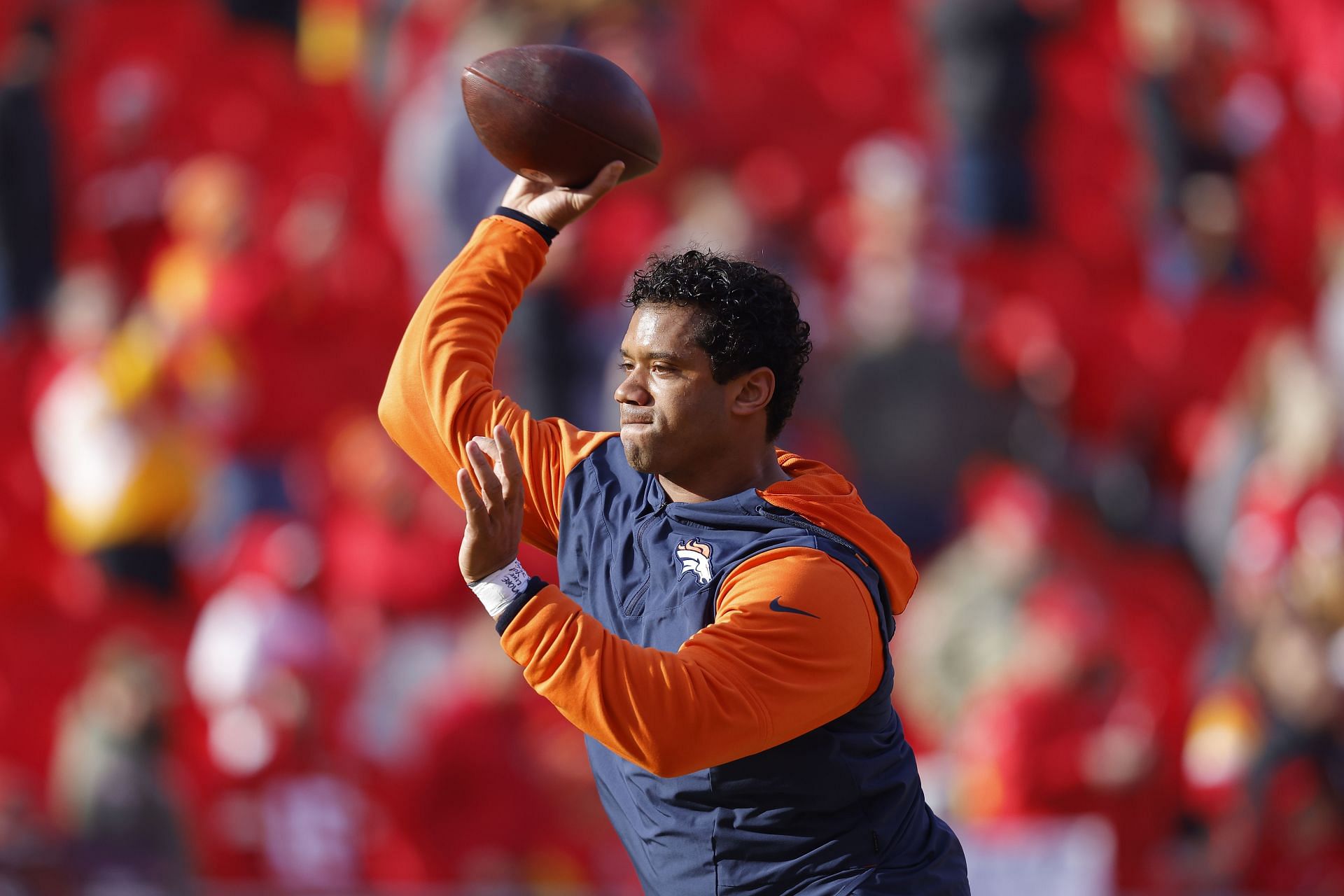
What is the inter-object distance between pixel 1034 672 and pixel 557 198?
139 inches

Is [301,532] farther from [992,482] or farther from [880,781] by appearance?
Answer: [880,781]

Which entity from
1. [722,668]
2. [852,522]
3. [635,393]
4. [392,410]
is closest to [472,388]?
[392,410]

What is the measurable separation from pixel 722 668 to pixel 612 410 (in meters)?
4.49

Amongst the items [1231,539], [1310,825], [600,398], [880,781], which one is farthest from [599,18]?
[880,781]

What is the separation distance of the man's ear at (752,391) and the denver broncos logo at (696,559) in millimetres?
195

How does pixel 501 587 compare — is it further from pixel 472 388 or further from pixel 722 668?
pixel 472 388

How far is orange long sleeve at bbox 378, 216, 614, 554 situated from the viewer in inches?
111

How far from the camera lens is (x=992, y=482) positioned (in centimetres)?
700

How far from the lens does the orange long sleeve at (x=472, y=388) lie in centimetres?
283

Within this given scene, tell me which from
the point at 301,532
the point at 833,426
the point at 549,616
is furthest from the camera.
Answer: the point at 833,426

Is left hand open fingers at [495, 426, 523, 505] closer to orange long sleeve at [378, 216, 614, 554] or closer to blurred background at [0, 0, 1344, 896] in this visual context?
orange long sleeve at [378, 216, 614, 554]

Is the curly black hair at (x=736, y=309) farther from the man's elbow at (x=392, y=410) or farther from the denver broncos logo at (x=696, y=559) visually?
the man's elbow at (x=392, y=410)

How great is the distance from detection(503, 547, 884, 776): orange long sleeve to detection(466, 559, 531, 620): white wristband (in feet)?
0.08

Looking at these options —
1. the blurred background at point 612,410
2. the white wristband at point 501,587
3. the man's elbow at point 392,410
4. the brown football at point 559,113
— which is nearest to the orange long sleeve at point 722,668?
the white wristband at point 501,587
